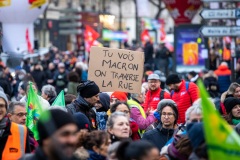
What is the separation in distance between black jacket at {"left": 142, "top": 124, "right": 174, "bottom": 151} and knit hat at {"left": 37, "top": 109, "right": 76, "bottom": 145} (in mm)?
4454

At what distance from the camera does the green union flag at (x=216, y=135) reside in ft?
20.6

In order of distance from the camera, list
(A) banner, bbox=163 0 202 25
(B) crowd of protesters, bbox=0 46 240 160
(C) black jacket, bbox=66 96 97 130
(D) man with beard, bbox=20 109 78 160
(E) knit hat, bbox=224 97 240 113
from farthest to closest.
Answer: (A) banner, bbox=163 0 202 25
(E) knit hat, bbox=224 97 240 113
(C) black jacket, bbox=66 96 97 130
(B) crowd of protesters, bbox=0 46 240 160
(D) man with beard, bbox=20 109 78 160

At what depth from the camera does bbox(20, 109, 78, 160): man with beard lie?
232 inches

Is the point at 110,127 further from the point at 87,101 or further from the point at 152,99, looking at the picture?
the point at 152,99

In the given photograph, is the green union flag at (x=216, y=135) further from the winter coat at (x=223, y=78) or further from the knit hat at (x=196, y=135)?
the winter coat at (x=223, y=78)

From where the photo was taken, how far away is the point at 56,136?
20.0 ft

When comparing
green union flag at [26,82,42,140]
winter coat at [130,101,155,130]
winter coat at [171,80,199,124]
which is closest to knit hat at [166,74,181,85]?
winter coat at [171,80,199,124]

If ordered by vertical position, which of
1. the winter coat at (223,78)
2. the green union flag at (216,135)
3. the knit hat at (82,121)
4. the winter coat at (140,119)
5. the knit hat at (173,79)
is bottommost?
the winter coat at (223,78)

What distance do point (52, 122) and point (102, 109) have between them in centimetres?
673

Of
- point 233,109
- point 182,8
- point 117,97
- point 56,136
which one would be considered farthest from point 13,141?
point 182,8

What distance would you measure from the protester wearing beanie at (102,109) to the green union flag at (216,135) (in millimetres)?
5490

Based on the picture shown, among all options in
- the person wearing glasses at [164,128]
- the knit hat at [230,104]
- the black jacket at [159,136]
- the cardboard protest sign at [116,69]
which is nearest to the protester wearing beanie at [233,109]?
the knit hat at [230,104]

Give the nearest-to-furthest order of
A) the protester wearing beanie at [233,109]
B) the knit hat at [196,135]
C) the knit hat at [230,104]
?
the knit hat at [196,135], the protester wearing beanie at [233,109], the knit hat at [230,104]

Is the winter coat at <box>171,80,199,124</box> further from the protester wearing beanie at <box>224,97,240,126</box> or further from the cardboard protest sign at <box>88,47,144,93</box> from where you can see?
the protester wearing beanie at <box>224,97,240,126</box>
